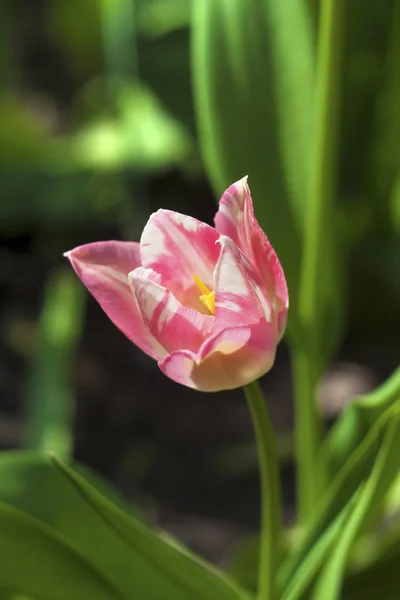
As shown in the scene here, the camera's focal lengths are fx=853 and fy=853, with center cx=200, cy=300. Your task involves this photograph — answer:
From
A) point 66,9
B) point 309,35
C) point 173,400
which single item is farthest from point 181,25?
point 309,35

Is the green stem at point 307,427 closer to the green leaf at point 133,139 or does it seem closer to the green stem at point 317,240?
the green stem at point 317,240

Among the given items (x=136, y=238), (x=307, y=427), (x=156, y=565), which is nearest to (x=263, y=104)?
(x=307, y=427)

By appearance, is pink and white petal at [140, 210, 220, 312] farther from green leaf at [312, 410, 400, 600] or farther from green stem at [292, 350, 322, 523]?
green stem at [292, 350, 322, 523]

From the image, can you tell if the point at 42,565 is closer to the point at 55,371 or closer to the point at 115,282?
the point at 115,282

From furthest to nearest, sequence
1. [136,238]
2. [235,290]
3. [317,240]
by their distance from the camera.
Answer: [136,238] < [317,240] < [235,290]

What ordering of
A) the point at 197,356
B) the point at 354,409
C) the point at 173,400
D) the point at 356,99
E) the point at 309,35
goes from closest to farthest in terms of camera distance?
the point at 197,356 → the point at 354,409 → the point at 309,35 → the point at 356,99 → the point at 173,400

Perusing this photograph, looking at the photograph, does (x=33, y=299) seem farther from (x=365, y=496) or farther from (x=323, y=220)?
(x=365, y=496)

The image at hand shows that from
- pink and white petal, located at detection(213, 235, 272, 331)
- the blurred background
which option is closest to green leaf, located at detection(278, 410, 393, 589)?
pink and white petal, located at detection(213, 235, 272, 331)

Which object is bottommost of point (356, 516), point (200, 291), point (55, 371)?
point (55, 371)
